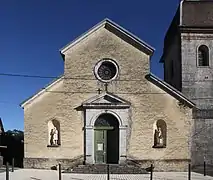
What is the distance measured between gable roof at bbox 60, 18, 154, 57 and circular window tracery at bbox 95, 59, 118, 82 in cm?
182

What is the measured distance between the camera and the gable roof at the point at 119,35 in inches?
1057

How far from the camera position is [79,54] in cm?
2692

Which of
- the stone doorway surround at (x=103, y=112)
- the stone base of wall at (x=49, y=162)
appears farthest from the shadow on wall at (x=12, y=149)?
the stone doorway surround at (x=103, y=112)

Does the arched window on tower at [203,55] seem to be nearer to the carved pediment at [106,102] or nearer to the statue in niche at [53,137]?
the carved pediment at [106,102]

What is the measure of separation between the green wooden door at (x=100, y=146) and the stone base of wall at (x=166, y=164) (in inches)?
65.1

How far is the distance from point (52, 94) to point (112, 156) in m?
5.44

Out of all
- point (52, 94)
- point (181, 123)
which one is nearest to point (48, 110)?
point (52, 94)

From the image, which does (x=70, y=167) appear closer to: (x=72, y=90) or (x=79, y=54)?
(x=72, y=90)

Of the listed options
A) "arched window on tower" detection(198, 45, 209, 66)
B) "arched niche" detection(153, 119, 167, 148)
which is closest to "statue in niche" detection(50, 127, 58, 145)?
"arched niche" detection(153, 119, 167, 148)

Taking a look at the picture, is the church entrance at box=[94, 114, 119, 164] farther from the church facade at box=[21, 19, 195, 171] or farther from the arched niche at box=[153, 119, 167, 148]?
the arched niche at box=[153, 119, 167, 148]

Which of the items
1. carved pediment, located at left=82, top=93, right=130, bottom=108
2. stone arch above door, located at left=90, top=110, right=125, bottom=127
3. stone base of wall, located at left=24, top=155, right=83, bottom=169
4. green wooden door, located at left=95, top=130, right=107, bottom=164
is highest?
carved pediment, located at left=82, top=93, right=130, bottom=108

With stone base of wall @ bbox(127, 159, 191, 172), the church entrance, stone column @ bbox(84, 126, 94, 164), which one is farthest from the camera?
the church entrance

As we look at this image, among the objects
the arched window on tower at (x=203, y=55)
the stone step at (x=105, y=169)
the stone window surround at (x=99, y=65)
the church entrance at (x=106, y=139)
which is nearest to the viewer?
→ the stone step at (x=105, y=169)

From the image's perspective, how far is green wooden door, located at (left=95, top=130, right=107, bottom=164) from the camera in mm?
26234
